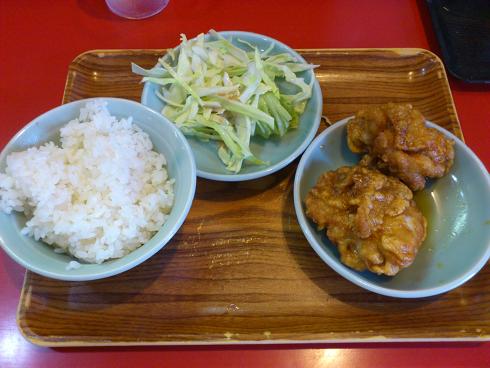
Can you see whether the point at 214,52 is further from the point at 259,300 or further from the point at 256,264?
the point at 259,300

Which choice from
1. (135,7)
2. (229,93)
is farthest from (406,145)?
(135,7)

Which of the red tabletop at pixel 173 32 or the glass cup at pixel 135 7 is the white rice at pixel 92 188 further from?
the glass cup at pixel 135 7

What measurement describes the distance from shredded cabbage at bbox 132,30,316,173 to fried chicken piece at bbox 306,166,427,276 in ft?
1.66

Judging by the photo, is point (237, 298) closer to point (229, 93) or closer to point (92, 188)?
point (92, 188)

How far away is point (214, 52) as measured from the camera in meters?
2.51

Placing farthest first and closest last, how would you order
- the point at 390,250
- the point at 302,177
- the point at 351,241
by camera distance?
1. the point at 302,177
2. the point at 351,241
3. the point at 390,250

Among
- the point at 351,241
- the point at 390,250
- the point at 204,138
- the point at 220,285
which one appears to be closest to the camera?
the point at 390,250

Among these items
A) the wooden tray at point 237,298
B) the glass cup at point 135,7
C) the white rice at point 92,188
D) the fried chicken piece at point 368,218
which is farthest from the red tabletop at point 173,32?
the fried chicken piece at point 368,218

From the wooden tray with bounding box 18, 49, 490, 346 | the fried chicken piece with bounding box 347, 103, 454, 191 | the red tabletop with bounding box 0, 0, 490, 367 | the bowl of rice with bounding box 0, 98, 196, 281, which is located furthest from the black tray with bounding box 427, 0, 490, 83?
the bowl of rice with bounding box 0, 98, 196, 281

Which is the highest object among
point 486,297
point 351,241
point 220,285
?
point 351,241

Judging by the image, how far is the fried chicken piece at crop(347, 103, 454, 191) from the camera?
206 cm

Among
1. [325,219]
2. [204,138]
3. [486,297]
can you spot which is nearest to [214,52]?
[204,138]

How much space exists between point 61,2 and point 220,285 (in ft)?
9.47

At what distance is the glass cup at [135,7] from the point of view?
3324 millimetres
